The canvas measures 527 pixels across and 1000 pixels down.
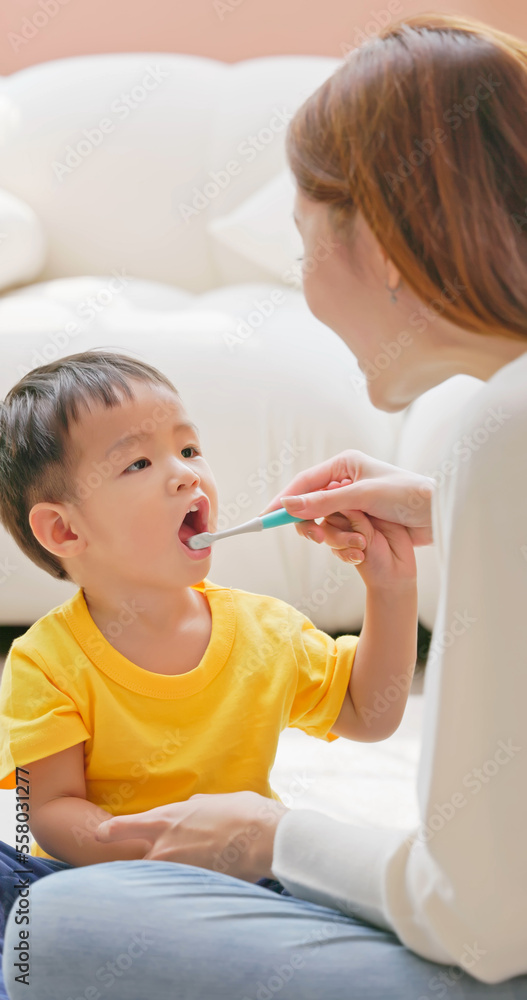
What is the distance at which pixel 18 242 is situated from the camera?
2.08 meters

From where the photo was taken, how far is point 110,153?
2285 millimetres

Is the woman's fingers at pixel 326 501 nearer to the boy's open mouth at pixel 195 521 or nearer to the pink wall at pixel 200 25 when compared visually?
the boy's open mouth at pixel 195 521

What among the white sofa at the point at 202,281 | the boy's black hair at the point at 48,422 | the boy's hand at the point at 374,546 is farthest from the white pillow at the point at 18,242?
the boy's hand at the point at 374,546

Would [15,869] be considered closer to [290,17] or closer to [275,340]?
[275,340]

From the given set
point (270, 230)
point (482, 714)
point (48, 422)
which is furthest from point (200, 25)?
point (482, 714)

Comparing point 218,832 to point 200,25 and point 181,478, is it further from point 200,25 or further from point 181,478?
point 200,25

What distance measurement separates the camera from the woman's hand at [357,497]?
0.91 meters

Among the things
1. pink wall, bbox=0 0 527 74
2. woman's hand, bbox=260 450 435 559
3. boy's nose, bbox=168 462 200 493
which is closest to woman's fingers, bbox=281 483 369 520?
woman's hand, bbox=260 450 435 559

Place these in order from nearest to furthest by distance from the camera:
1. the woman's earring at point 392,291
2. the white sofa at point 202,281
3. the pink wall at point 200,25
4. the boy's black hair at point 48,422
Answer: the woman's earring at point 392,291
the boy's black hair at point 48,422
the white sofa at point 202,281
the pink wall at point 200,25

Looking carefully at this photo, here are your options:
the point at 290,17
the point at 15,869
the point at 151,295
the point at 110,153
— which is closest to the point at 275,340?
the point at 151,295

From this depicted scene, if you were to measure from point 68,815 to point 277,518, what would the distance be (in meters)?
0.33

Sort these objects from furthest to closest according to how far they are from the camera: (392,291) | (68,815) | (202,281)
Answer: (202,281)
(68,815)
(392,291)

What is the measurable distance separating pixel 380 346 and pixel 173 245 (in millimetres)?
1695

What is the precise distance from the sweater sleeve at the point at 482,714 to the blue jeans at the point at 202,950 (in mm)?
75
